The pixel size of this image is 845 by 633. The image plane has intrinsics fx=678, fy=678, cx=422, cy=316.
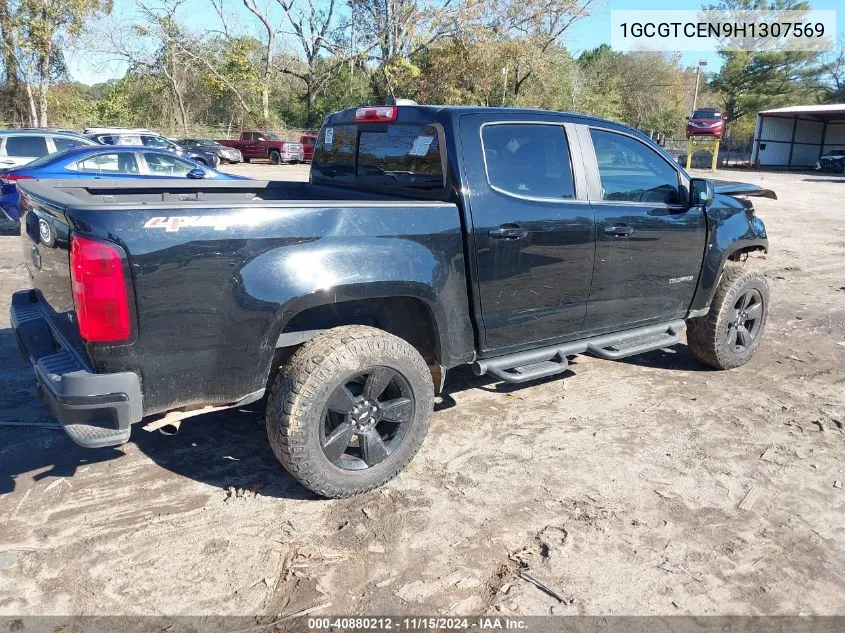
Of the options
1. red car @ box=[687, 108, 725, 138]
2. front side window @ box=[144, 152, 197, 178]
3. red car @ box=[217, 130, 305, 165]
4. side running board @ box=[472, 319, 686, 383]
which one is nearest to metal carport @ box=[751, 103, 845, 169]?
red car @ box=[687, 108, 725, 138]

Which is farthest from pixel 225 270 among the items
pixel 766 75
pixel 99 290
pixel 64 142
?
pixel 766 75

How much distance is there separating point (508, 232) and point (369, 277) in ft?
3.13

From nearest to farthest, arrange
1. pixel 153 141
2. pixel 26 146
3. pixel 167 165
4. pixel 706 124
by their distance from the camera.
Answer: pixel 167 165 → pixel 26 146 → pixel 153 141 → pixel 706 124

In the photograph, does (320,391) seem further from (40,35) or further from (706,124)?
(706,124)

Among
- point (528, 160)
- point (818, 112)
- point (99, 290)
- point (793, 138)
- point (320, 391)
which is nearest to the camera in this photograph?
point (99, 290)

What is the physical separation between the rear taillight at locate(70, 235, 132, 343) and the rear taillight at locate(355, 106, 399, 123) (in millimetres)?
2022

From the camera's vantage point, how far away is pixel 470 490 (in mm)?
3576

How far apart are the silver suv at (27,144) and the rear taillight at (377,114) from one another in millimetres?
9915

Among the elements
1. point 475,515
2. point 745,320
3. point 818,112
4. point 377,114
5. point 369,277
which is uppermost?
point 818,112

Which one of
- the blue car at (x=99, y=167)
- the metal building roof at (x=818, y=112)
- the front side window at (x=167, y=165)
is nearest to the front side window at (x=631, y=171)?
the blue car at (x=99, y=167)

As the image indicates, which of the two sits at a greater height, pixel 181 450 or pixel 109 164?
pixel 109 164

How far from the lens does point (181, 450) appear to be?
3924 millimetres

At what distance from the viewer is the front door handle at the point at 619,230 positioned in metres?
4.26

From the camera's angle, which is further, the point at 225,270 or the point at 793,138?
the point at 793,138
